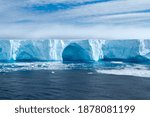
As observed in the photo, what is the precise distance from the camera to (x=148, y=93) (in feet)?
32.3

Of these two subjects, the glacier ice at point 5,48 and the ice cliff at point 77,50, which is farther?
the glacier ice at point 5,48

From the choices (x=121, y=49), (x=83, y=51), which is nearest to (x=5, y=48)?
(x=83, y=51)

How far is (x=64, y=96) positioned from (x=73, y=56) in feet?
70.1

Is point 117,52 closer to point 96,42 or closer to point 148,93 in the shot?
point 96,42

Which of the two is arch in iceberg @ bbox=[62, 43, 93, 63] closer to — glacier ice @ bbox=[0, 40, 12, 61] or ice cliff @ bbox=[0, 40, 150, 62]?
ice cliff @ bbox=[0, 40, 150, 62]

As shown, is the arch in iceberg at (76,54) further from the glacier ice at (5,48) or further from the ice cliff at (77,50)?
the glacier ice at (5,48)

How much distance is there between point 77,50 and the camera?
29.4 meters

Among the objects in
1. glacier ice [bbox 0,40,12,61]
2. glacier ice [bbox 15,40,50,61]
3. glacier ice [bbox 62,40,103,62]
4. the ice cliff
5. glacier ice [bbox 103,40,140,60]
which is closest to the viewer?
glacier ice [bbox 103,40,140,60]

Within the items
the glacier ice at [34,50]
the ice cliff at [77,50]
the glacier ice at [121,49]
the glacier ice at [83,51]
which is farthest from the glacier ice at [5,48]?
the glacier ice at [121,49]

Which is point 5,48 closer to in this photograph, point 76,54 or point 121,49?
point 76,54

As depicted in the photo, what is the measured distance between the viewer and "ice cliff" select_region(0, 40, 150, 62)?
85.9 ft

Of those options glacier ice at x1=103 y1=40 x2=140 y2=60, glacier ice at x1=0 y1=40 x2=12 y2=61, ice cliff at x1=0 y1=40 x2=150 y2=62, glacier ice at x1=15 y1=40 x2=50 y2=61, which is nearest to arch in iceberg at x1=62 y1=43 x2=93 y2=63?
ice cliff at x1=0 y1=40 x2=150 y2=62

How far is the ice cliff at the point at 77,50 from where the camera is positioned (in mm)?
26172

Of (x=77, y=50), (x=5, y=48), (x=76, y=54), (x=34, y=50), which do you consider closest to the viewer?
(x=5, y=48)
